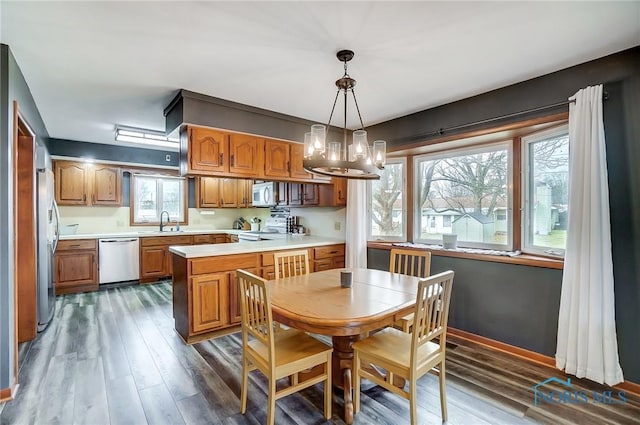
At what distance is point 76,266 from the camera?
15.9 feet

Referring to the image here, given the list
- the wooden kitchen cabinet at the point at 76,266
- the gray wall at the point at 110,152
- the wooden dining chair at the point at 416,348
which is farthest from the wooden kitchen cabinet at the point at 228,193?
the wooden dining chair at the point at 416,348

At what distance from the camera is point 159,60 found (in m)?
2.33

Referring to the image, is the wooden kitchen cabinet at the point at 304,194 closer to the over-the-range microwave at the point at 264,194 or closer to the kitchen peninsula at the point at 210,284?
the over-the-range microwave at the point at 264,194

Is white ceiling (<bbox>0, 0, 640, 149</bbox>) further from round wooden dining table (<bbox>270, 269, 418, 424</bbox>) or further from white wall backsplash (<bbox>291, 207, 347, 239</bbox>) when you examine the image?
white wall backsplash (<bbox>291, 207, 347, 239</bbox>)

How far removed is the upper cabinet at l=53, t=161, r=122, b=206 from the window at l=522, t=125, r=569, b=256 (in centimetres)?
609

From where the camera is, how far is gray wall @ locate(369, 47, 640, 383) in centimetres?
223

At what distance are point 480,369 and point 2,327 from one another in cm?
348

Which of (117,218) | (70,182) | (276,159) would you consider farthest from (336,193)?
(70,182)

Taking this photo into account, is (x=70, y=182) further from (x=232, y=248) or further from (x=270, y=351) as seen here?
(x=270, y=351)

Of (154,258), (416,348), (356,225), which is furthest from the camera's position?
(154,258)

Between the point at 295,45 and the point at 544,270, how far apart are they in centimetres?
266

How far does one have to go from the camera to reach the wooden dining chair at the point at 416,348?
1.71 m

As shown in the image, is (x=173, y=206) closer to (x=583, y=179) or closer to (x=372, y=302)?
(x=372, y=302)

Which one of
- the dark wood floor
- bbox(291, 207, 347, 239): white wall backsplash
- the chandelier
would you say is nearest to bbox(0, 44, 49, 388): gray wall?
the dark wood floor
